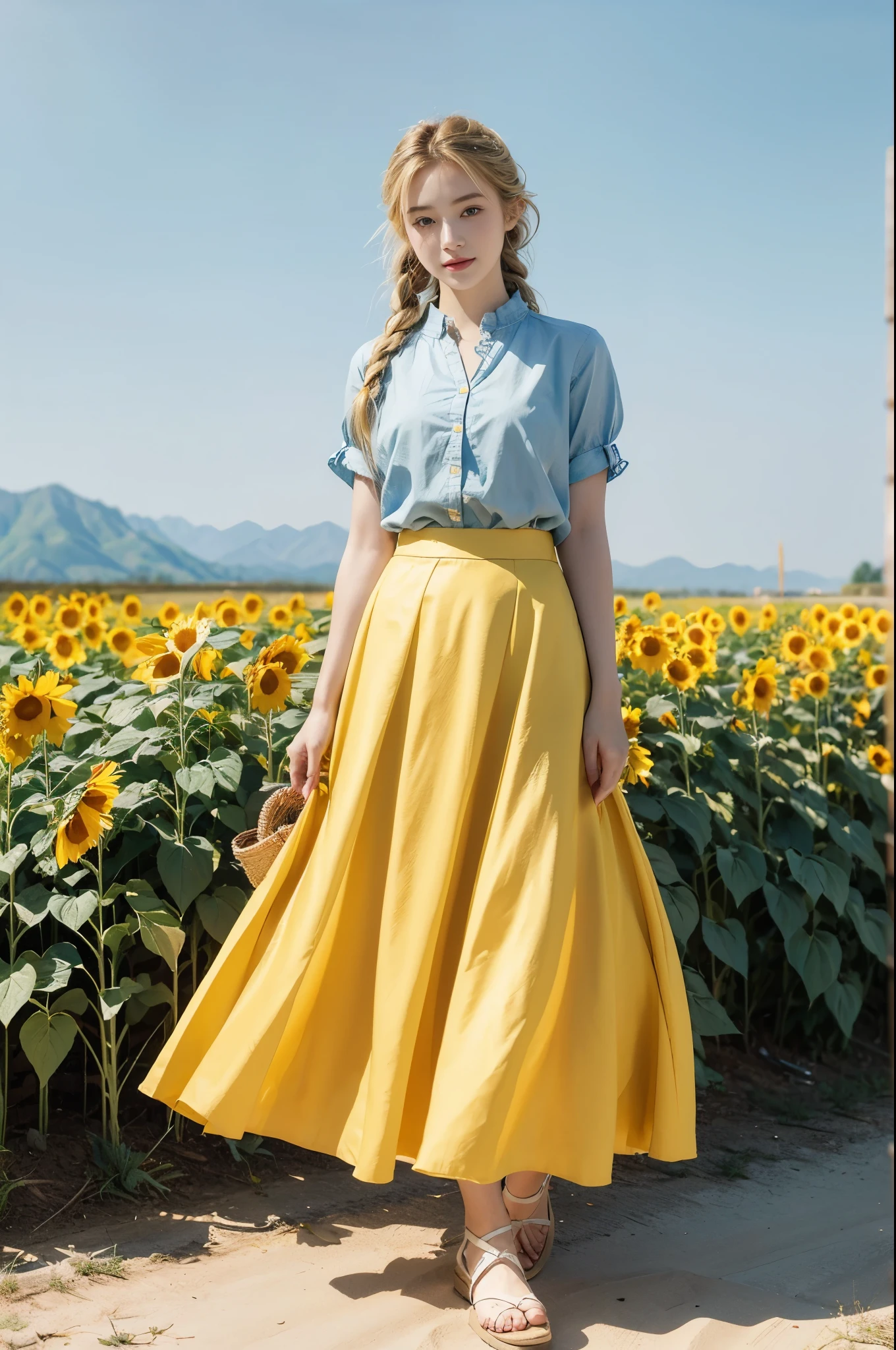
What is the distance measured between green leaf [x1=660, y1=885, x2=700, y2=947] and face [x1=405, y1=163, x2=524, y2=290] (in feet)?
4.81

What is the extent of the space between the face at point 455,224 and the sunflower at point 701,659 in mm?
1405

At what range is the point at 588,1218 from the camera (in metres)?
2.29

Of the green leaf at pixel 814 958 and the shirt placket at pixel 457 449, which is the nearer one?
the shirt placket at pixel 457 449

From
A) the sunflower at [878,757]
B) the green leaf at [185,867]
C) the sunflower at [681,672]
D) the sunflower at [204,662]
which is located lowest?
the green leaf at [185,867]

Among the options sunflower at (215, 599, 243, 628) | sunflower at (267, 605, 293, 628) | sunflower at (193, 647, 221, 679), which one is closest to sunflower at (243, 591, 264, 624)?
sunflower at (267, 605, 293, 628)

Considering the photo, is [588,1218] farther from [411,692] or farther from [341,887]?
[411,692]

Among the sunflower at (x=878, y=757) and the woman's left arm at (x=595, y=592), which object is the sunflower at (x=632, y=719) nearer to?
the woman's left arm at (x=595, y=592)

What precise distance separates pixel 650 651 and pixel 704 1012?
902 millimetres

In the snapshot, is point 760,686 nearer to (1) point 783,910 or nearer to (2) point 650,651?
(2) point 650,651

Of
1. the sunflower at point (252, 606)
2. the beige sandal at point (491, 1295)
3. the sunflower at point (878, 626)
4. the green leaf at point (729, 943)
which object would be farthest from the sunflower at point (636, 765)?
the sunflower at point (252, 606)

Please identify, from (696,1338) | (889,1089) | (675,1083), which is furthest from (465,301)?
(889,1089)

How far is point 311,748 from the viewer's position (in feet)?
6.89

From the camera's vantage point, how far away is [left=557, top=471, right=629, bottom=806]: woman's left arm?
6.49 ft

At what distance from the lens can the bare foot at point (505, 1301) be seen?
1810 mm
